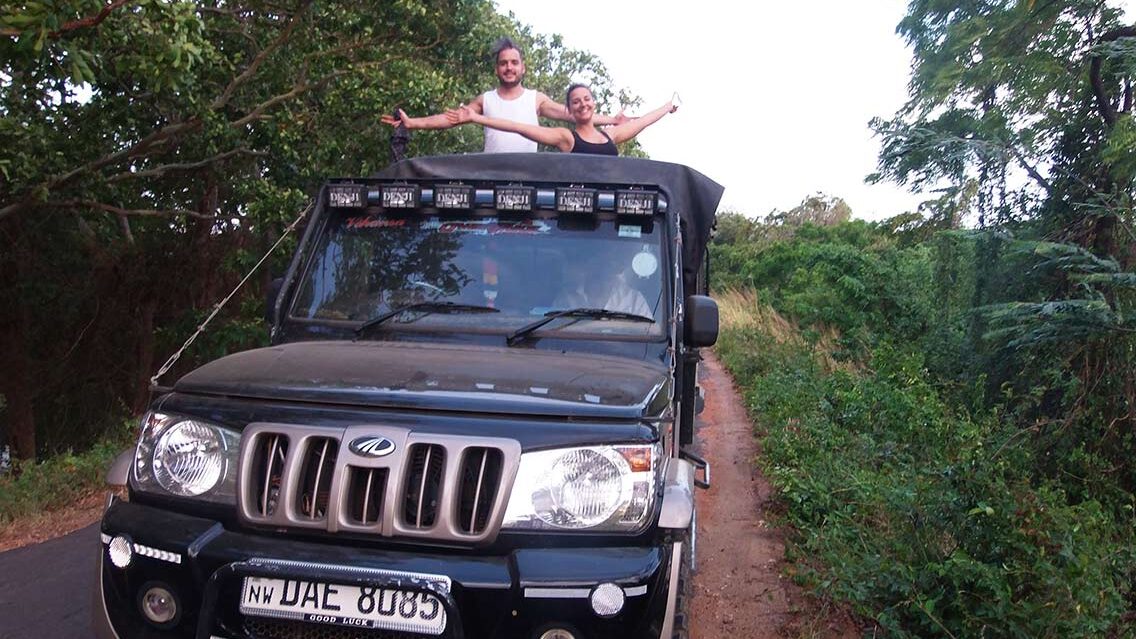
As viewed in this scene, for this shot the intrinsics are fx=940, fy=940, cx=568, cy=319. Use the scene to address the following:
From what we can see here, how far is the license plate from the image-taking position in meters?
2.40

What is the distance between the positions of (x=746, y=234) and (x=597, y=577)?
29.4 meters

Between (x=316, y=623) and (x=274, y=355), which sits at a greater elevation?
(x=274, y=355)

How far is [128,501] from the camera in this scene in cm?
286

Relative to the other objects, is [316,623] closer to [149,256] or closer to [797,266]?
[149,256]

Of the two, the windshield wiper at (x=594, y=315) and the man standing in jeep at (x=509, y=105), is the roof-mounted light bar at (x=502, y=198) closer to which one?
the windshield wiper at (x=594, y=315)

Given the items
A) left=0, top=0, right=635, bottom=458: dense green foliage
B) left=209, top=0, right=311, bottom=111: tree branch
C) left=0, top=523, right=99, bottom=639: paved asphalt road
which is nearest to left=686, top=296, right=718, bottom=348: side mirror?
left=0, top=523, right=99, bottom=639: paved asphalt road

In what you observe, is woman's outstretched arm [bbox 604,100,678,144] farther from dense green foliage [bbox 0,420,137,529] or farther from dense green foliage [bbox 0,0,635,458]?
dense green foliage [bbox 0,420,137,529]

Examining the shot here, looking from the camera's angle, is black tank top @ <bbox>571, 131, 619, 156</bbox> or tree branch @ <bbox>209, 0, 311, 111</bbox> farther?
tree branch @ <bbox>209, 0, 311, 111</bbox>

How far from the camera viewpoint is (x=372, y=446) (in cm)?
253

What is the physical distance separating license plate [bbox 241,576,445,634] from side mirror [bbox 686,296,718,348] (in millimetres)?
1692

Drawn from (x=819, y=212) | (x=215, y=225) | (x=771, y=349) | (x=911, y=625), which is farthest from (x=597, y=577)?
(x=819, y=212)

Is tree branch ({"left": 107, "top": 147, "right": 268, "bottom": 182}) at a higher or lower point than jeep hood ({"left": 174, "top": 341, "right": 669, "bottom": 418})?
higher

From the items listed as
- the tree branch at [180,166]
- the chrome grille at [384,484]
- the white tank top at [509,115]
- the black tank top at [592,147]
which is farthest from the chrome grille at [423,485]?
the tree branch at [180,166]

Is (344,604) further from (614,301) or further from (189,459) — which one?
(614,301)
